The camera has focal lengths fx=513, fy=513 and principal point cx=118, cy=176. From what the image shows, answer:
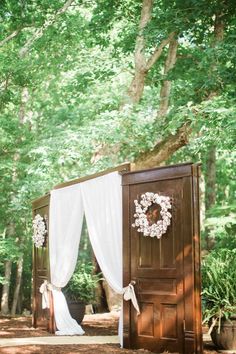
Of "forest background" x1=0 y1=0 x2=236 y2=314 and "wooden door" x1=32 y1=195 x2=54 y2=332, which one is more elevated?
"forest background" x1=0 y1=0 x2=236 y2=314

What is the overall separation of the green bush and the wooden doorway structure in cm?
41

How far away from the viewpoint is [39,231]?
8.11m

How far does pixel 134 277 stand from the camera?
20.2 feet

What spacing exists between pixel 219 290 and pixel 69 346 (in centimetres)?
185

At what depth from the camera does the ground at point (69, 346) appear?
18.1ft

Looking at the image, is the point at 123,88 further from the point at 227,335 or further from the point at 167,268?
the point at 227,335

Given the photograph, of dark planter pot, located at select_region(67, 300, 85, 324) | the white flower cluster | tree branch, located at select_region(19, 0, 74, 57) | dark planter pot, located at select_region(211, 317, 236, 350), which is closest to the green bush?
dark planter pot, located at select_region(211, 317, 236, 350)

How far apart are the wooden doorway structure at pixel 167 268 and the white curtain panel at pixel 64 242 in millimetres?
1160

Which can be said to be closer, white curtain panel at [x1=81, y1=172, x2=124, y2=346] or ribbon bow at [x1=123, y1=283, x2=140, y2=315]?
ribbon bow at [x1=123, y1=283, x2=140, y2=315]

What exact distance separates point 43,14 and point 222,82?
13.3 ft

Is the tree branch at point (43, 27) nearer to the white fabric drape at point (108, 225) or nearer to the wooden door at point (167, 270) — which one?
the white fabric drape at point (108, 225)

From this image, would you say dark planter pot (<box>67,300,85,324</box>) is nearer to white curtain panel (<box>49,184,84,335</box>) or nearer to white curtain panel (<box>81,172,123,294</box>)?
white curtain panel (<box>49,184,84,335</box>)

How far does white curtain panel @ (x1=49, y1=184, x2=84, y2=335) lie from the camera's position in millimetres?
7270

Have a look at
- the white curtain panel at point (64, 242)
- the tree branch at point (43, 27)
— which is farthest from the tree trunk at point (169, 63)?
the white curtain panel at point (64, 242)
